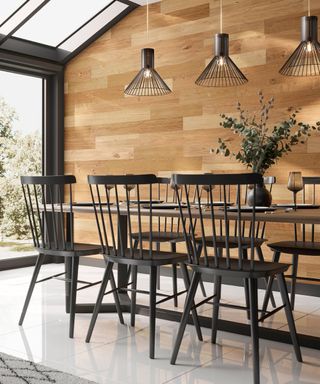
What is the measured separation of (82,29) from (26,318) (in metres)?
3.13

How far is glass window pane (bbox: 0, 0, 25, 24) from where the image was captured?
4751 mm

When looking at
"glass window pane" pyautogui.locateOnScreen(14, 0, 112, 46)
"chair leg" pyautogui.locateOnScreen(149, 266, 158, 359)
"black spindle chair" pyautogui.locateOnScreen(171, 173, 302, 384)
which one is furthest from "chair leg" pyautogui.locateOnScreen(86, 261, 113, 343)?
"glass window pane" pyautogui.locateOnScreen(14, 0, 112, 46)

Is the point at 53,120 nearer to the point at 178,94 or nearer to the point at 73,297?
the point at 178,94

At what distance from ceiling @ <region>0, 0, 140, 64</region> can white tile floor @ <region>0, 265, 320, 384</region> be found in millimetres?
2610

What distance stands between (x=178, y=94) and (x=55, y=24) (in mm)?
1402

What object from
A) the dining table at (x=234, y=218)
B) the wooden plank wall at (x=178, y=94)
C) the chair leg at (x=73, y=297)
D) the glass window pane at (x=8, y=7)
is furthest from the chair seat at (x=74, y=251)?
the glass window pane at (x=8, y=7)

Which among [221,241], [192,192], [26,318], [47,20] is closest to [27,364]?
[26,318]

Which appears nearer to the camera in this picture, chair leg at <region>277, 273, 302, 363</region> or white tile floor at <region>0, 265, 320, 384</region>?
white tile floor at <region>0, 265, 320, 384</region>

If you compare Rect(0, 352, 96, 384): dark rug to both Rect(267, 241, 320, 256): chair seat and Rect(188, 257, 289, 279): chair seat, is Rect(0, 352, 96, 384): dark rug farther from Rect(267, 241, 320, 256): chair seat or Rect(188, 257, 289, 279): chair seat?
Rect(267, 241, 320, 256): chair seat

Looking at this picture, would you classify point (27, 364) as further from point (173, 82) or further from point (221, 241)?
point (173, 82)

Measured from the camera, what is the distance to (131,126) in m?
5.36

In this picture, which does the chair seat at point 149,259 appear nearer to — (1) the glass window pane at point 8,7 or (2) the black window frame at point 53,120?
(1) the glass window pane at point 8,7

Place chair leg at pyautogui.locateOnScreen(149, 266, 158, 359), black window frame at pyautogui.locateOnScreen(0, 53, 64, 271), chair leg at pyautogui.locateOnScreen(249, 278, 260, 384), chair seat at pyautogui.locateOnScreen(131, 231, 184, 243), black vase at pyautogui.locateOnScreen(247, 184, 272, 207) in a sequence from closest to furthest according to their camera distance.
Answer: chair leg at pyautogui.locateOnScreen(249, 278, 260, 384) < chair leg at pyautogui.locateOnScreen(149, 266, 158, 359) < black vase at pyautogui.locateOnScreen(247, 184, 272, 207) < chair seat at pyautogui.locateOnScreen(131, 231, 184, 243) < black window frame at pyautogui.locateOnScreen(0, 53, 64, 271)

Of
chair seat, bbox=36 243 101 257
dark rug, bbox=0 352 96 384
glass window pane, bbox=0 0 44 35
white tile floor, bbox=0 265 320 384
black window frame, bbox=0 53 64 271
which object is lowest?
white tile floor, bbox=0 265 320 384
